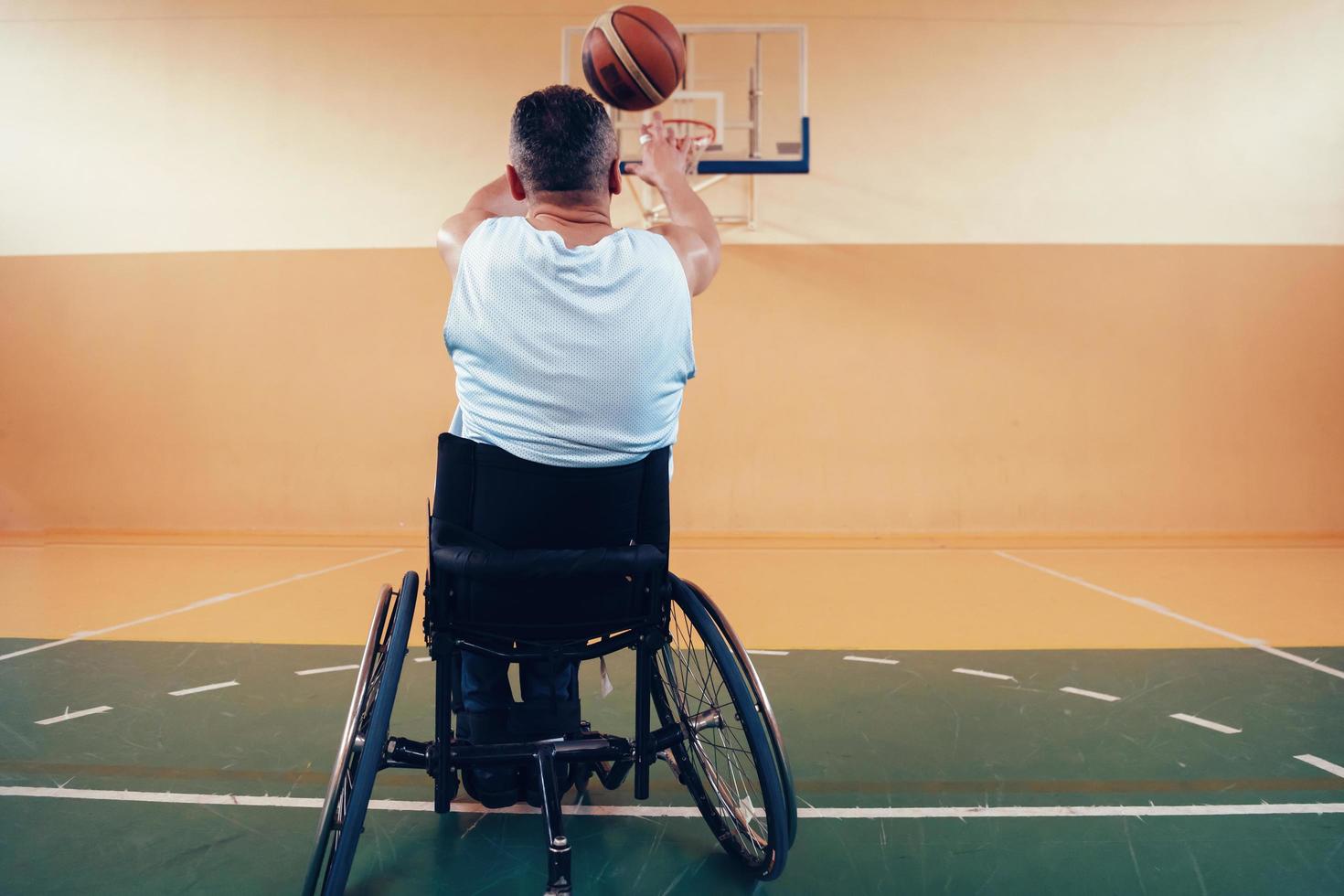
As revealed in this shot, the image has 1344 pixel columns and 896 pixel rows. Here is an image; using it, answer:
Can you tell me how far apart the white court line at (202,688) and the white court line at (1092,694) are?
2379 mm

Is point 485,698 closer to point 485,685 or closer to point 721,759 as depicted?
point 485,685

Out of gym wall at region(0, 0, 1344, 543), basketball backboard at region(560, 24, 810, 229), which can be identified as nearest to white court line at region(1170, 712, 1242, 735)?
gym wall at region(0, 0, 1344, 543)

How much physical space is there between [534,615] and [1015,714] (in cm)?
159

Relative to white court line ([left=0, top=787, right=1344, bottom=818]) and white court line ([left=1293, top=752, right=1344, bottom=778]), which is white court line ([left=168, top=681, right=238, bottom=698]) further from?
white court line ([left=1293, top=752, right=1344, bottom=778])

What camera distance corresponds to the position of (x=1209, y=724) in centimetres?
239

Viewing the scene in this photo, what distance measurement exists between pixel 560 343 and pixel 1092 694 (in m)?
2.03

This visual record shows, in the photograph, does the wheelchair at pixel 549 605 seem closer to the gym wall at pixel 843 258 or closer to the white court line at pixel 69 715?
the white court line at pixel 69 715

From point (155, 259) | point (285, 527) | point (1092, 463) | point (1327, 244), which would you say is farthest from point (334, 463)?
point (1327, 244)

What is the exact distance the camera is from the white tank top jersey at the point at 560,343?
139 centimetres

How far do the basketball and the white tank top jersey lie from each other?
1.74 meters

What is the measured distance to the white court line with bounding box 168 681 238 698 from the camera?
2.65 meters

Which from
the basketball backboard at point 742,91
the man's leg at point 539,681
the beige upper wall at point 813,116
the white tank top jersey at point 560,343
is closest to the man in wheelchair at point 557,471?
the white tank top jersey at point 560,343

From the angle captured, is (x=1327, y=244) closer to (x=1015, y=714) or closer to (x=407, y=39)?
(x=1015, y=714)

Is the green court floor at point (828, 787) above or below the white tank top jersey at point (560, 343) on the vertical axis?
below
